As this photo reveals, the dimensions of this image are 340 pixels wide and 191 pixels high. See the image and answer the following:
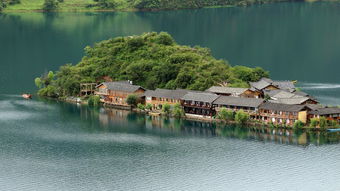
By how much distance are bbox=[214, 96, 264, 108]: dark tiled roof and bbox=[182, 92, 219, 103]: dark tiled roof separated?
0.77m

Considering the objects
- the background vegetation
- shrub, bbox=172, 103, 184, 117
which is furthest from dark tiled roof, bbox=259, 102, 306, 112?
the background vegetation

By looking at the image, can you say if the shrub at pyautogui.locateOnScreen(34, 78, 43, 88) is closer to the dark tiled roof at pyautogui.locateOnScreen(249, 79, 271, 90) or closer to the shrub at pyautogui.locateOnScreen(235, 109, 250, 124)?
the dark tiled roof at pyautogui.locateOnScreen(249, 79, 271, 90)

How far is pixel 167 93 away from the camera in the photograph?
237ft

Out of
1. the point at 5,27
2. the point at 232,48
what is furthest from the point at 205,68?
the point at 5,27

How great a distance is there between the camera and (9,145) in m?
58.5

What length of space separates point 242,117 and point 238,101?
9.00 feet

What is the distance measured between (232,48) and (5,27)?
60066mm

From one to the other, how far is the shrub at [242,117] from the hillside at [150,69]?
33.8 feet

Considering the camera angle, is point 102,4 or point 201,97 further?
point 102,4

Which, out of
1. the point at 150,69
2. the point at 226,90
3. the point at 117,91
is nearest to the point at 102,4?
the point at 150,69

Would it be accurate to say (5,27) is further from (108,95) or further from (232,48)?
(108,95)

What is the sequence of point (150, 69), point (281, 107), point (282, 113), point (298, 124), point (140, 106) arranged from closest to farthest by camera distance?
1. point (298, 124)
2. point (282, 113)
3. point (281, 107)
4. point (140, 106)
5. point (150, 69)

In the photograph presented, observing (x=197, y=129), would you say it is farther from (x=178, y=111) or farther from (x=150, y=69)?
(x=150, y=69)

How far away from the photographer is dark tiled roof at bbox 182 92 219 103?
225 ft
